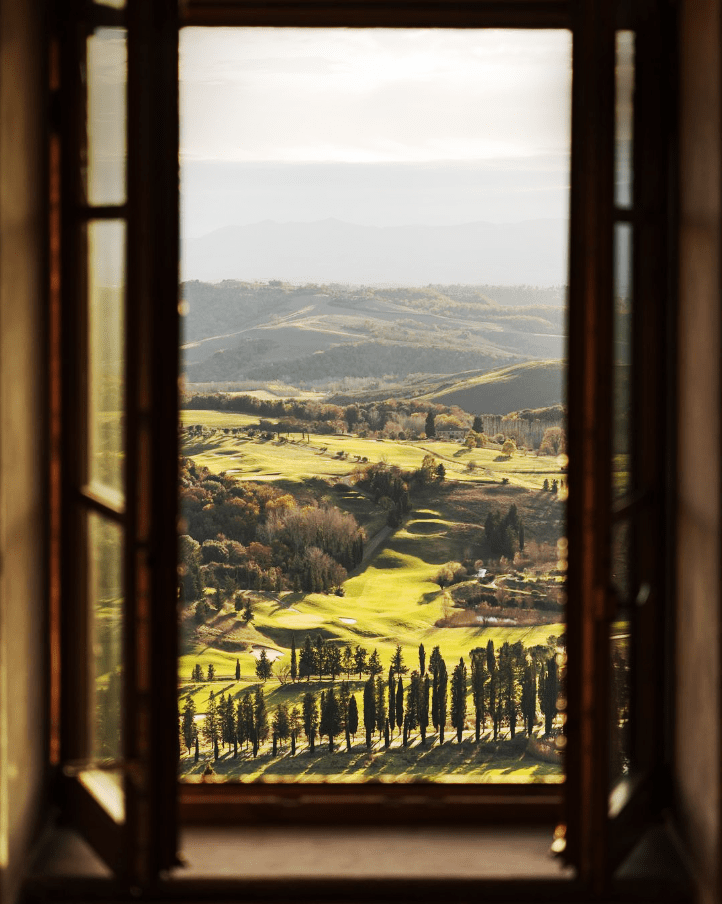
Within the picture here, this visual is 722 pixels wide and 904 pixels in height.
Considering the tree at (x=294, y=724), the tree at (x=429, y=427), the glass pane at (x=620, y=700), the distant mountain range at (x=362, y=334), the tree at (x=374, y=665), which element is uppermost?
the distant mountain range at (x=362, y=334)

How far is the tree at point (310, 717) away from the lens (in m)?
2.74

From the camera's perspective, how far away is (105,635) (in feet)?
6.74

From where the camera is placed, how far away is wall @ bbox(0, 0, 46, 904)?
1804 millimetres

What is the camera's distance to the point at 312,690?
2.80 metres

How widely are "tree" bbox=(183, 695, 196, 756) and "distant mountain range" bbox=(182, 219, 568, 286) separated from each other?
3.91ft

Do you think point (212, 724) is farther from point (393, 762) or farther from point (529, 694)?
point (529, 694)

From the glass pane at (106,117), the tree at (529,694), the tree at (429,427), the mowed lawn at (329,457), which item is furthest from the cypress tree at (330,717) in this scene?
the glass pane at (106,117)

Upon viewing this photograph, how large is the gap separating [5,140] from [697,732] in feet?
5.72

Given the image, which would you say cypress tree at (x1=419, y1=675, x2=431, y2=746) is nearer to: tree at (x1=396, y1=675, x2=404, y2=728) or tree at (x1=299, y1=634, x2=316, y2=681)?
tree at (x1=396, y1=675, x2=404, y2=728)

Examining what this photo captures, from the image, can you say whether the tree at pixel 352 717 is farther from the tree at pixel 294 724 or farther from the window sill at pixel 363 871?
the window sill at pixel 363 871

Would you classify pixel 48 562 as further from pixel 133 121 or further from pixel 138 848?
pixel 133 121

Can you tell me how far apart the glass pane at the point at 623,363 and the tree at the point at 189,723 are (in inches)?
54.5

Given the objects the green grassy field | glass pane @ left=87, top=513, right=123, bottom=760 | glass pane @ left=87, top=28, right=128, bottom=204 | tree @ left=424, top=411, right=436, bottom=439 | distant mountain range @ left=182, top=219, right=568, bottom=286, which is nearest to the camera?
glass pane @ left=87, top=28, right=128, bottom=204

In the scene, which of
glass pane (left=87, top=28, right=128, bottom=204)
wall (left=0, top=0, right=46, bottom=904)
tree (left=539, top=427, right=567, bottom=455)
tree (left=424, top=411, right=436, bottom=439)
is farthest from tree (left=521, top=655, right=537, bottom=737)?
glass pane (left=87, top=28, right=128, bottom=204)
